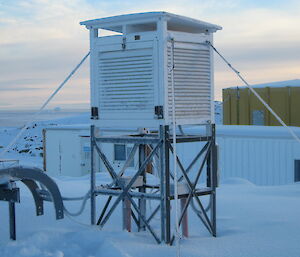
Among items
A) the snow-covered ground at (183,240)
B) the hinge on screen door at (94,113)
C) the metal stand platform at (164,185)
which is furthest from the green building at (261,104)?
the hinge on screen door at (94,113)

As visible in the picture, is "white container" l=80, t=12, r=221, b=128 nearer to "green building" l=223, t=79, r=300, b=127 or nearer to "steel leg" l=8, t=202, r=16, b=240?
"steel leg" l=8, t=202, r=16, b=240

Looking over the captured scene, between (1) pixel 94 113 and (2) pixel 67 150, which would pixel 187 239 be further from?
(2) pixel 67 150

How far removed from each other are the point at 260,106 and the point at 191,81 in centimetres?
1608

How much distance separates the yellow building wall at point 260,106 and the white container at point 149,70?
14.8 meters

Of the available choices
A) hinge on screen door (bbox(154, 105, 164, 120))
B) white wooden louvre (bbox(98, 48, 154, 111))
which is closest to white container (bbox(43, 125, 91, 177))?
white wooden louvre (bbox(98, 48, 154, 111))

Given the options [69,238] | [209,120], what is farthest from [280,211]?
[69,238]

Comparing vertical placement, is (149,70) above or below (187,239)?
above

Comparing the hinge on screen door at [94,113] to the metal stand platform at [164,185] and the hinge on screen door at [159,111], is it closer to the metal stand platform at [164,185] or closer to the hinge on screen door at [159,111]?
the metal stand platform at [164,185]

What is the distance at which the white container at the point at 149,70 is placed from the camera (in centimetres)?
913

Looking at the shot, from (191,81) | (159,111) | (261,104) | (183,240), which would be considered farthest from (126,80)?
(261,104)

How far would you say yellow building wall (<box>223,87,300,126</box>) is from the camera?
23.9m

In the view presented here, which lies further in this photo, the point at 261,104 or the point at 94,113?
the point at 261,104

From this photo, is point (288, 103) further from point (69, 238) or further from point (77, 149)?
point (69, 238)

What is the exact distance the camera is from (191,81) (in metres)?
9.67
